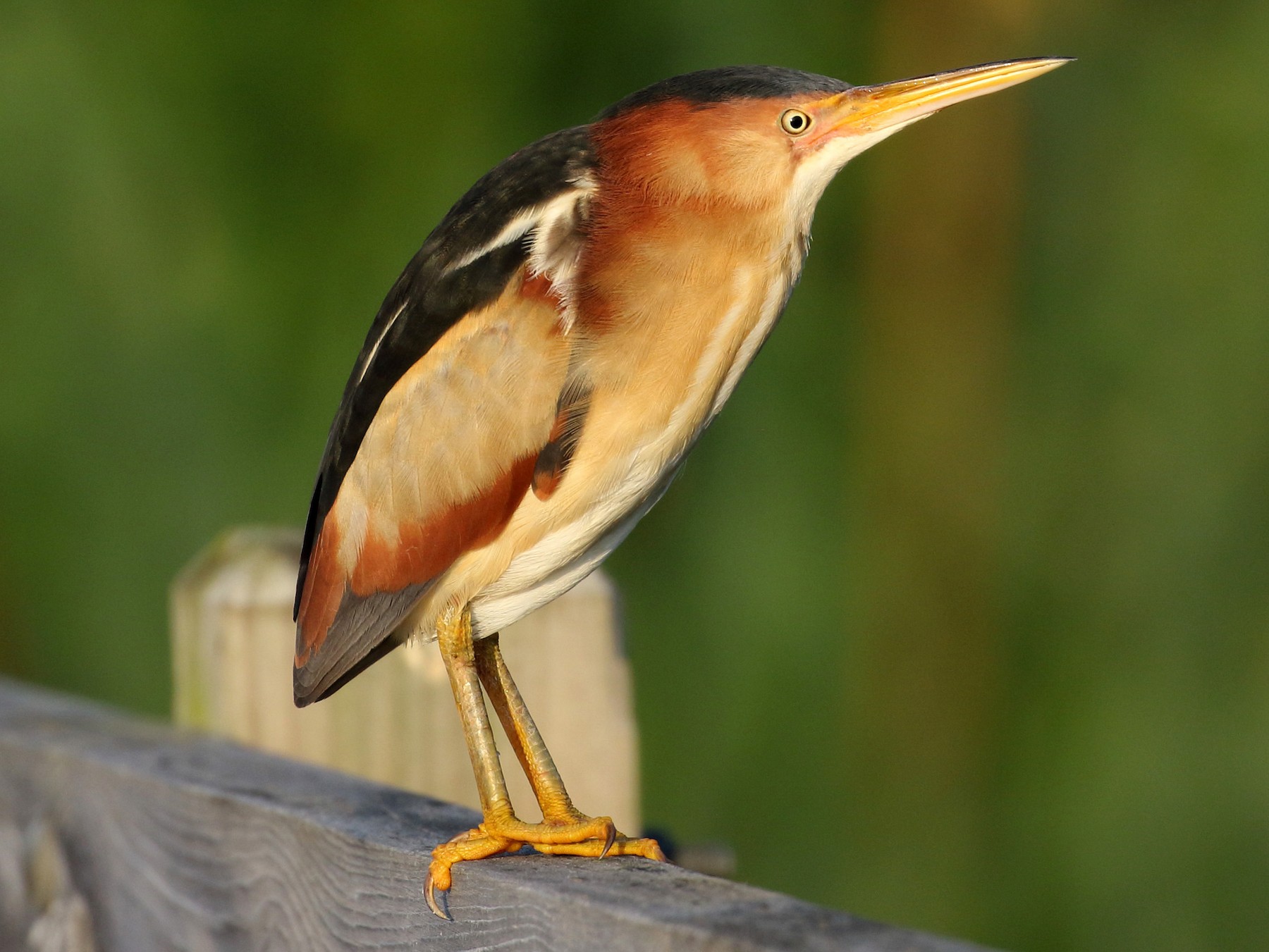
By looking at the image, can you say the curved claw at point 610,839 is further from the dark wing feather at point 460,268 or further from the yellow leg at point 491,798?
the dark wing feather at point 460,268

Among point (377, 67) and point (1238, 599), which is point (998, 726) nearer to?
A: point (1238, 599)

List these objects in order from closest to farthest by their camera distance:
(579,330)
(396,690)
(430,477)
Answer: (579,330)
(430,477)
(396,690)

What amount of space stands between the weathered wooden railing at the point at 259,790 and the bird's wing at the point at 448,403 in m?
0.15

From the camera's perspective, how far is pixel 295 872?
4.95 ft

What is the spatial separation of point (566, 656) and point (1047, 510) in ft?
8.15

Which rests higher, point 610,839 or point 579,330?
point 579,330

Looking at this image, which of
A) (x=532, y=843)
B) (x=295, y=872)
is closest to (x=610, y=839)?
(x=532, y=843)

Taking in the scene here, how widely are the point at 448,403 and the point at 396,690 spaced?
1.54 feet

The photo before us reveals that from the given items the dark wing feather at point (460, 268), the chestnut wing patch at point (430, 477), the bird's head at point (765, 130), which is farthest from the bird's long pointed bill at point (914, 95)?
the chestnut wing patch at point (430, 477)

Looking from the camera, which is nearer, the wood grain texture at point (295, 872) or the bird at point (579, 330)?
the wood grain texture at point (295, 872)

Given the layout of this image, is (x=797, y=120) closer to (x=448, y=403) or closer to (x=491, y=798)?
(x=448, y=403)

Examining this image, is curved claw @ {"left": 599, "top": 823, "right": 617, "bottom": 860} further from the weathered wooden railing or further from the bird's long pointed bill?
the bird's long pointed bill

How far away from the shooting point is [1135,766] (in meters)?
3.81

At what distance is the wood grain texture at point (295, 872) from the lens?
1.06 meters
